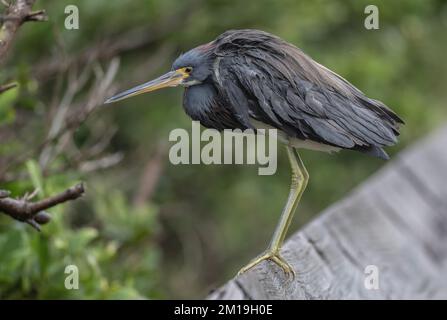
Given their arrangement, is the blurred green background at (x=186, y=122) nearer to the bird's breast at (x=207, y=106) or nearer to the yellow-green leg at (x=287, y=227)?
the yellow-green leg at (x=287, y=227)

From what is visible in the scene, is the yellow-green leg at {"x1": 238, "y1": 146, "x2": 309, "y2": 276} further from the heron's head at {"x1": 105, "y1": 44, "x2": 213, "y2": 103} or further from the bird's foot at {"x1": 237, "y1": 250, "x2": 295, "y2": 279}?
the heron's head at {"x1": 105, "y1": 44, "x2": 213, "y2": 103}

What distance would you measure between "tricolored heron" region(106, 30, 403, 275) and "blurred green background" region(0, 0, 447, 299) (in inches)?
80.8

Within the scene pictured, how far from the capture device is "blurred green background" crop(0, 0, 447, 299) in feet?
17.6

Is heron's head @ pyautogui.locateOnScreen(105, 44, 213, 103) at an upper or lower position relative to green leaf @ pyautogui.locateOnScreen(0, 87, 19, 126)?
upper

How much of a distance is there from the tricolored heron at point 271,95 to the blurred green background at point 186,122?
205cm

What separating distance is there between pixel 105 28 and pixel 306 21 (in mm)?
1649

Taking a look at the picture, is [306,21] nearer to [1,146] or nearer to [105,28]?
[105,28]

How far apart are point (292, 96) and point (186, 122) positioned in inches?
177

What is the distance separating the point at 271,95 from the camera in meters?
2.38

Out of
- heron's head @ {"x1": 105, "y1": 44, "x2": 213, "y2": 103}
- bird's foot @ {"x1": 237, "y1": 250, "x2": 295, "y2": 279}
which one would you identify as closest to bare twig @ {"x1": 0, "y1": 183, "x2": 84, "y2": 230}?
heron's head @ {"x1": 105, "y1": 44, "x2": 213, "y2": 103}

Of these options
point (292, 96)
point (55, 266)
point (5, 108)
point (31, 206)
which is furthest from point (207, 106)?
point (55, 266)

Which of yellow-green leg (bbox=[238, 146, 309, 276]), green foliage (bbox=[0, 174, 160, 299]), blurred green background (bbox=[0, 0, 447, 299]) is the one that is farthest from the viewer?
blurred green background (bbox=[0, 0, 447, 299])

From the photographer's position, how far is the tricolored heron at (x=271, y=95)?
92.7 inches

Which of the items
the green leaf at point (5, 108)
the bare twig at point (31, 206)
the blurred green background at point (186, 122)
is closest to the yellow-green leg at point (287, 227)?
the bare twig at point (31, 206)
